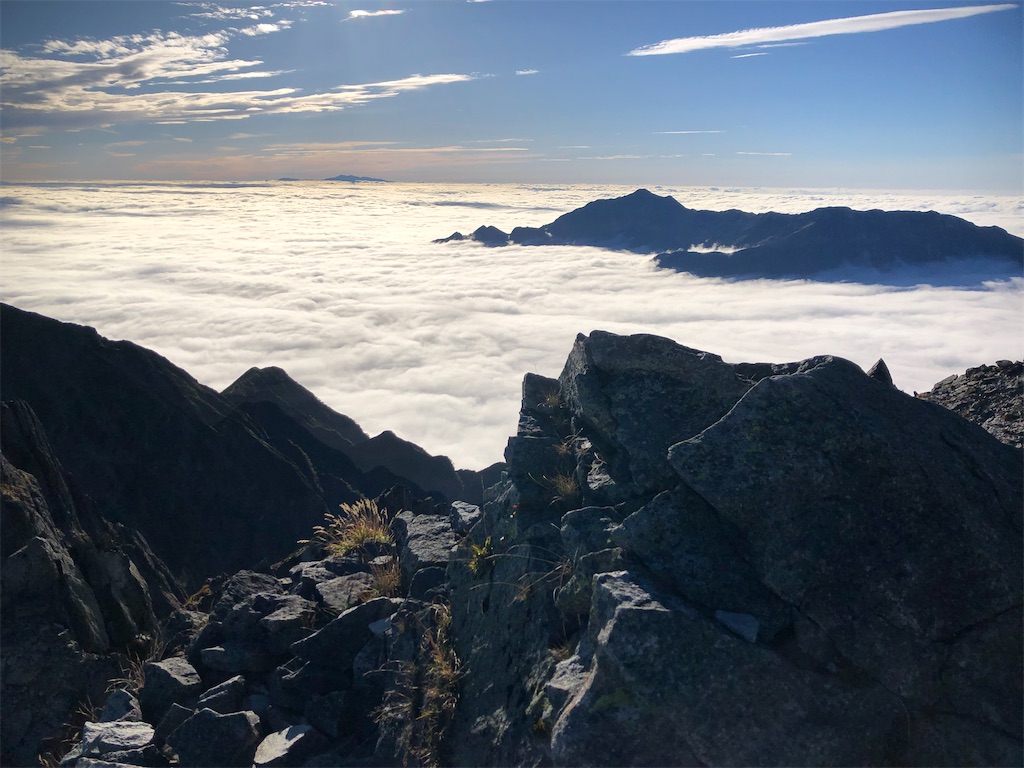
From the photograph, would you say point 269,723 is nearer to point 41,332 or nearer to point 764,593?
point 764,593

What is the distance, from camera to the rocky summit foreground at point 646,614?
14.3 feet

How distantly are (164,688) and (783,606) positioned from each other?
20.2 ft

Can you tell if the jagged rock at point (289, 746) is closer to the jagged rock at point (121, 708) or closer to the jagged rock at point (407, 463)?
the jagged rock at point (121, 708)

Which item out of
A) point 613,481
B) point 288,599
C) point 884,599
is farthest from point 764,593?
point 288,599

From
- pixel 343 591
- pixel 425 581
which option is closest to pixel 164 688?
pixel 343 591

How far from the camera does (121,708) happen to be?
7.02 m

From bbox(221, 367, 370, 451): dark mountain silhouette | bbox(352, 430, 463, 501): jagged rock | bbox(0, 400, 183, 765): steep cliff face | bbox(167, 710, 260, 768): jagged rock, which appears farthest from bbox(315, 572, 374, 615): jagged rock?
bbox(221, 367, 370, 451): dark mountain silhouette

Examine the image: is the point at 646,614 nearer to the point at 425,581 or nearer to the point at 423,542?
the point at 425,581

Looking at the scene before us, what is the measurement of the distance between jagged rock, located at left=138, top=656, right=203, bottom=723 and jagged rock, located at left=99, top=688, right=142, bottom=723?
9cm

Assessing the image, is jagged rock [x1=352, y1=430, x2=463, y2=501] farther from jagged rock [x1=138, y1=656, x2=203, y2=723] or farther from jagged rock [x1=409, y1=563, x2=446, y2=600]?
jagged rock [x1=138, y1=656, x2=203, y2=723]

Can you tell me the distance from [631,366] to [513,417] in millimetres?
109896

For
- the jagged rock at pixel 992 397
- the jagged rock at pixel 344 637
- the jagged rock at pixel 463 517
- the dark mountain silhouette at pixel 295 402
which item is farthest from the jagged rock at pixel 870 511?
the dark mountain silhouette at pixel 295 402

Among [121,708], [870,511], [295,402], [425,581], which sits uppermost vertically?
[870,511]

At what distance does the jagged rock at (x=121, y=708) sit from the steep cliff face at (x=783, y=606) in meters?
3.55
